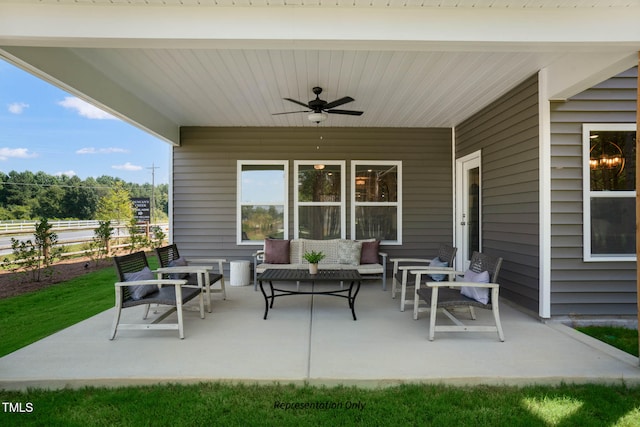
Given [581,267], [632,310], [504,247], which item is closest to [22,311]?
[504,247]

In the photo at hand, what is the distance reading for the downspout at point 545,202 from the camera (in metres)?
3.70

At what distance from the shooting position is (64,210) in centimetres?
1394

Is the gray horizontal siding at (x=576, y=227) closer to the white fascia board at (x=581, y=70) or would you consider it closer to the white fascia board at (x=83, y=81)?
the white fascia board at (x=581, y=70)

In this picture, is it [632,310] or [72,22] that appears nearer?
[72,22]

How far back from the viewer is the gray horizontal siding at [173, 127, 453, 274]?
6289 mm

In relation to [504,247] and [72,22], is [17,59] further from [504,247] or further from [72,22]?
[504,247]

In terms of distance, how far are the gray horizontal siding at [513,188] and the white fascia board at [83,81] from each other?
17.0 ft

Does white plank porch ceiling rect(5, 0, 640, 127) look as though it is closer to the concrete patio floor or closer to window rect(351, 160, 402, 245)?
window rect(351, 160, 402, 245)

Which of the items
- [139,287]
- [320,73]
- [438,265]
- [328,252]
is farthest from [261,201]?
[438,265]

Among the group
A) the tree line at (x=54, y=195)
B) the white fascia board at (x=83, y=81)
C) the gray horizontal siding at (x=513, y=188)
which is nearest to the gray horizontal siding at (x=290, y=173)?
the white fascia board at (x=83, y=81)

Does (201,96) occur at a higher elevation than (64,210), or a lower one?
higher

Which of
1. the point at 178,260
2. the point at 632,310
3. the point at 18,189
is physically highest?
the point at 18,189

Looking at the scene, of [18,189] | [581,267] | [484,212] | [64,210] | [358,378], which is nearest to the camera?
[358,378]

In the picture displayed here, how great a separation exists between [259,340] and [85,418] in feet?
4.68
